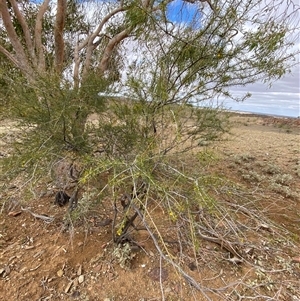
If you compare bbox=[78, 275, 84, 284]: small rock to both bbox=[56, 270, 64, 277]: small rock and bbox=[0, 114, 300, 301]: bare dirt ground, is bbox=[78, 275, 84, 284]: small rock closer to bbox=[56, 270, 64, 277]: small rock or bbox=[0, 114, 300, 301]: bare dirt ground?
bbox=[0, 114, 300, 301]: bare dirt ground

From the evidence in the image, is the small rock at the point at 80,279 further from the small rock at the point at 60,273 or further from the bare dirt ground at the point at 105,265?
the small rock at the point at 60,273

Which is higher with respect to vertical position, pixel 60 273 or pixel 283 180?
pixel 60 273

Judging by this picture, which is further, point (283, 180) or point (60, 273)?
point (283, 180)

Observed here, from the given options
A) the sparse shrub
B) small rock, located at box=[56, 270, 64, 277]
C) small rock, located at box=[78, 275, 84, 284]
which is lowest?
the sparse shrub

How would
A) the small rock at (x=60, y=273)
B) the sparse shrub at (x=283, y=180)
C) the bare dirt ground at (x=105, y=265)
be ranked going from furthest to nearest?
the sparse shrub at (x=283, y=180), the small rock at (x=60, y=273), the bare dirt ground at (x=105, y=265)

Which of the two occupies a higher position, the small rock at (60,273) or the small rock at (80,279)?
the small rock at (60,273)

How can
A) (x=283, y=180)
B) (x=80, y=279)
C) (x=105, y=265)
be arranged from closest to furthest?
(x=80, y=279)
(x=105, y=265)
(x=283, y=180)

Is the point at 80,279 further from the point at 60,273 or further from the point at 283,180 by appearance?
the point at 283,180

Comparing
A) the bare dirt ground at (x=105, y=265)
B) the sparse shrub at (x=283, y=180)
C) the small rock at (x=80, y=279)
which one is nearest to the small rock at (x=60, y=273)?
the bare dirt ground at (x=105, y=265)

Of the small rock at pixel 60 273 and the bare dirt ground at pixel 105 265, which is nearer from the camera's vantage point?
the bare dirt ground at pixel 105 265

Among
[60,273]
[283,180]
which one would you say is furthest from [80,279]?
[283,180]

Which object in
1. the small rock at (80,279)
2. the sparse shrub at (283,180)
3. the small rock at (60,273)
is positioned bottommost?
→ the sparse shrub at (283,180)

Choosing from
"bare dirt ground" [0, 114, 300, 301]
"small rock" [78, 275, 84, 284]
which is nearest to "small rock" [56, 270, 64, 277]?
"bare dirt ground" [0, 114, 300, 301]

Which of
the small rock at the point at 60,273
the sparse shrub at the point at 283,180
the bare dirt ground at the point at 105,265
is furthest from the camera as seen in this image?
the sparse shrub at the point at 283,180
